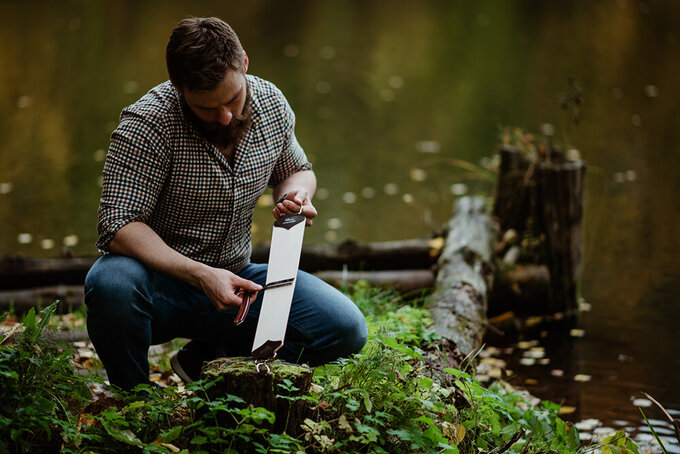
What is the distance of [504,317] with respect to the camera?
5371mm

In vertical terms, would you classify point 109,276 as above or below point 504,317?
above

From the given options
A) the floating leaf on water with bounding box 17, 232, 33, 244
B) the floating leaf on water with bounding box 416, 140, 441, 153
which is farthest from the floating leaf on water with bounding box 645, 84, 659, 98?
the floating leaf on water with bounding box 17, 232, 33, 244

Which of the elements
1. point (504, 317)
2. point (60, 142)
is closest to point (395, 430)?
point (504, 317)

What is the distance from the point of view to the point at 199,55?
107 inches

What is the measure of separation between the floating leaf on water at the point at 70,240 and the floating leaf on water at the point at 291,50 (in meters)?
7.78

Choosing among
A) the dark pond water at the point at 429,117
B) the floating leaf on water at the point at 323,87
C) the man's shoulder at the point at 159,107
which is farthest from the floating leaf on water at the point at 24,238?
the floating leaf on water at the point at 323,87

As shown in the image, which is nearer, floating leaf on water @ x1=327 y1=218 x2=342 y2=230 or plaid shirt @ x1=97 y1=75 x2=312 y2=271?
plaid shirt @ x1=97 y1=75 x2=312 y2=271

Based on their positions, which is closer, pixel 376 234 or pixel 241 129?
pixel 241 129

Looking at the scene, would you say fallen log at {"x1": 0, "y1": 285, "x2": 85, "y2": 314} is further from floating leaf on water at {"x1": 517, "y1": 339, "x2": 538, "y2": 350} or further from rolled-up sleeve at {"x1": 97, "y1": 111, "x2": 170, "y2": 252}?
floating leaf on water at {"x1": 517, "y1": 339, "x2": 538, "y2": 350}

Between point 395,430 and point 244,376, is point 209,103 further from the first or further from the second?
point 395,430

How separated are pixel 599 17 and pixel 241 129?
A: 50.3ft

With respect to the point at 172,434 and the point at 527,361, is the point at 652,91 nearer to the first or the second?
the point at 527,361

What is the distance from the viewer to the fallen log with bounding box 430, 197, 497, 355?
3934mm

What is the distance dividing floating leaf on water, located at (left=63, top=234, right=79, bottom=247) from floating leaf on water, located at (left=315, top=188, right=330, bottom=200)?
92.9 inches
